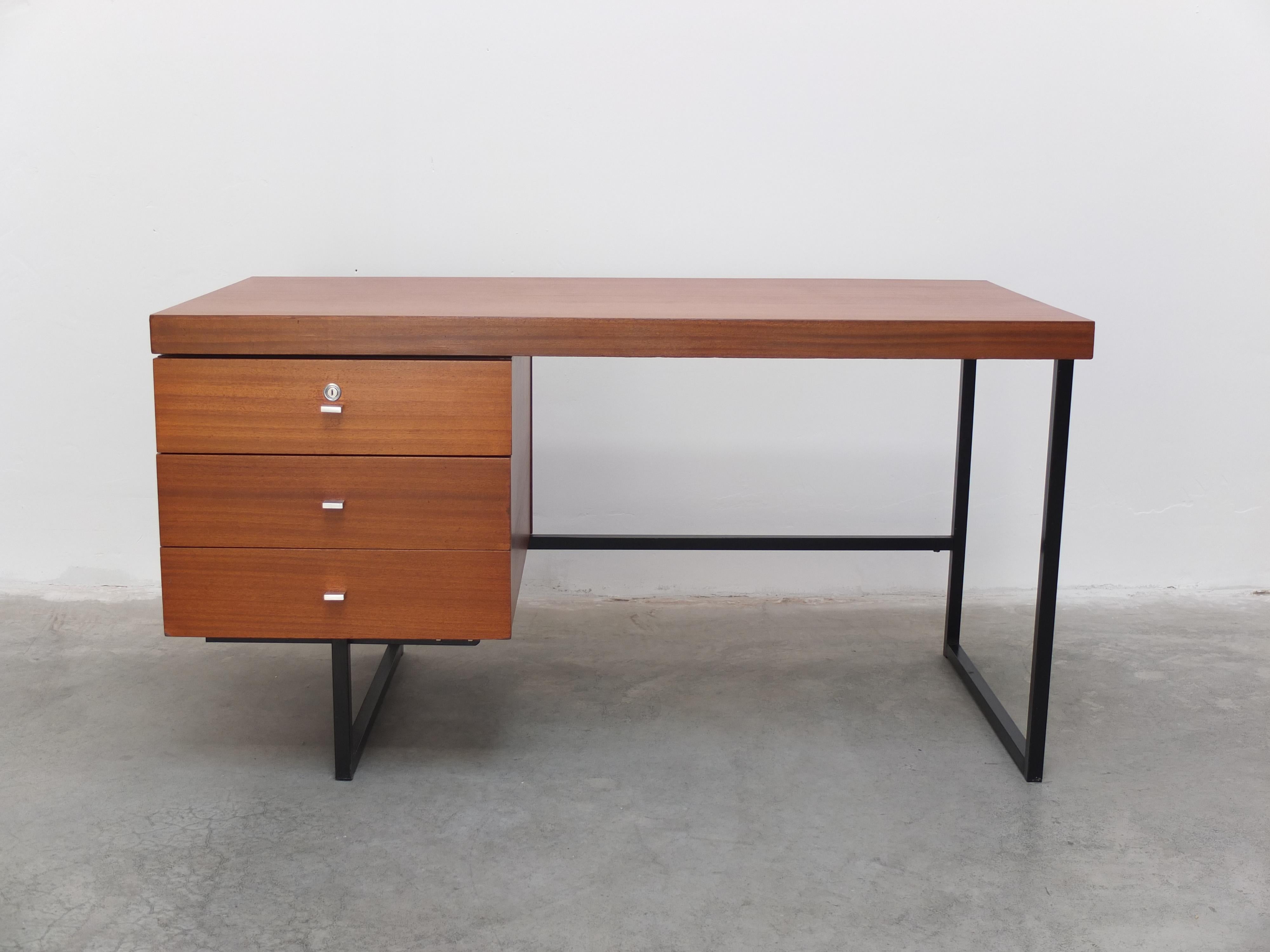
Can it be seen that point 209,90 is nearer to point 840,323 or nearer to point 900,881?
point 840,323

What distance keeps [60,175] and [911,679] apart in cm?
232

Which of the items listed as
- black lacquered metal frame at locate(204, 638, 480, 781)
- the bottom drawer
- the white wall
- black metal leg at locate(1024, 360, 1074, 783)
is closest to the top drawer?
the bottom drawer

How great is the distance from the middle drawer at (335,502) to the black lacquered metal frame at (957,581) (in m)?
0.17

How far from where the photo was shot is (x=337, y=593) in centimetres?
181

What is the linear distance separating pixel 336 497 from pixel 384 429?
0.14 metres

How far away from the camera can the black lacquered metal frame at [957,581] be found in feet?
6.18

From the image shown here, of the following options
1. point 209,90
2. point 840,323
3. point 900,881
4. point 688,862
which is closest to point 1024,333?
point 840,323

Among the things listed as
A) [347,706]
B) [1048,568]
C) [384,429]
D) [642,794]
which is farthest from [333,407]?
A: [1048,568]

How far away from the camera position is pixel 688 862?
1.73m

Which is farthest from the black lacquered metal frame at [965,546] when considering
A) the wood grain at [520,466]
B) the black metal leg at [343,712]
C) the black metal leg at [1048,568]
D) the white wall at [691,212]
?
the black metal leg at [343,712]

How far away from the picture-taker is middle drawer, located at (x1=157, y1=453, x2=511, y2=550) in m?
1.77

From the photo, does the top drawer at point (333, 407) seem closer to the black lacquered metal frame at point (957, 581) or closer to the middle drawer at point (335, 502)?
the middle drawer at point (335, 502)

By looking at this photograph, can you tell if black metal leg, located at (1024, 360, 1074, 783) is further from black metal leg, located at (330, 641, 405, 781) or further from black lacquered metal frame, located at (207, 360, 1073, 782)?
black metal leg, located at (330, 641, 405, 781)

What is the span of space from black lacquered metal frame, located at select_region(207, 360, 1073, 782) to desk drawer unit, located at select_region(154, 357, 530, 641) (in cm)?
7
